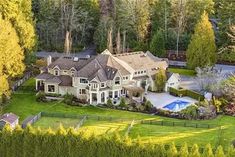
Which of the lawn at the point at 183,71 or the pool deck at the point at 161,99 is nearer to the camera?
the pool deck at the point at 161,99

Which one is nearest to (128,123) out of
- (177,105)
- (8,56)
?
(177,105)

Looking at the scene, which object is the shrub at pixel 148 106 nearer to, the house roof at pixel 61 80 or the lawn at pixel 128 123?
the lawn at pixel 128 123

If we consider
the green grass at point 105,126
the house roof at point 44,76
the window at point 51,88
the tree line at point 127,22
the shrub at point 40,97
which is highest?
the tree line at point 127,22

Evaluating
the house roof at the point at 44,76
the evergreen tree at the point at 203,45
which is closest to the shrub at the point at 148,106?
the house roof at the point at 44,76

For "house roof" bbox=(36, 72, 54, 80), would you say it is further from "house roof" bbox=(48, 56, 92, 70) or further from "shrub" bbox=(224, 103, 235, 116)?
"shrub" bbox=(224, 103, 235, 116)

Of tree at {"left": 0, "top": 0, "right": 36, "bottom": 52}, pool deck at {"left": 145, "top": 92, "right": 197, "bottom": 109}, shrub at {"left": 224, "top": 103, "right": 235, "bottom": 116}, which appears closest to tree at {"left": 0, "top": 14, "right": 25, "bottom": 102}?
tree at {"left": 0, "top": 0, "right": 36, "bottom": 52}

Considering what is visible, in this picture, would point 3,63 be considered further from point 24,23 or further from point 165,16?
point 165,16
